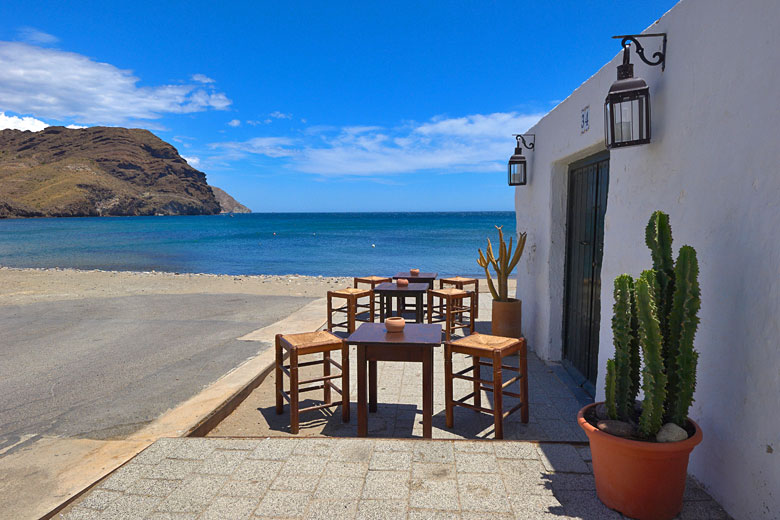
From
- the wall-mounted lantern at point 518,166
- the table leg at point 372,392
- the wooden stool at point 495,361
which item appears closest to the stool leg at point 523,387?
the wooden stool at point 495,361

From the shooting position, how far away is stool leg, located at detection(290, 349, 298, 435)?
133 inches

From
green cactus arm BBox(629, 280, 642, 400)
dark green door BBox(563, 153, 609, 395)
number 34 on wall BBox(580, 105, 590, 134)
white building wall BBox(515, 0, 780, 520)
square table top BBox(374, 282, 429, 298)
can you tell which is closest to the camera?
white building wall BBox(515, 0, 780, 520)

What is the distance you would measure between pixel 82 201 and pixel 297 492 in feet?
333

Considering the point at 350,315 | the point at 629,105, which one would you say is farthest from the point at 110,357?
the point at 629,105

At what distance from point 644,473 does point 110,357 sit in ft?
17.3

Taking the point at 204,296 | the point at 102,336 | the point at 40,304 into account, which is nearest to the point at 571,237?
the point at 102,336

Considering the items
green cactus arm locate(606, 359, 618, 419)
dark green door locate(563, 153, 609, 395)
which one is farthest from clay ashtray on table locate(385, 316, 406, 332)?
dark green door locate(563, 153, 609, 395)

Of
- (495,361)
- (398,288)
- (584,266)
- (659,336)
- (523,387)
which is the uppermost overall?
(584,266)

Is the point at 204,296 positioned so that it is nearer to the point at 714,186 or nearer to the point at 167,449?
the point at 167,449

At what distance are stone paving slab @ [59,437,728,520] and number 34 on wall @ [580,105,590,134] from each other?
268 cm

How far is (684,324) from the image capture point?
204 centimetres

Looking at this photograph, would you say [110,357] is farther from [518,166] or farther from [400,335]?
[518,166]

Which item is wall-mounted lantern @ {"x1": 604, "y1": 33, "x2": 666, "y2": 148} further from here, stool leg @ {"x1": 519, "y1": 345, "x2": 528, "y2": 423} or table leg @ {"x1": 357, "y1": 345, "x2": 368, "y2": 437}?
table leg @ {"x1": 357, "y1": 345, "x2": 368, "y2": 437}

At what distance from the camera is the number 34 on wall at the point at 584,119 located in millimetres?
4008
